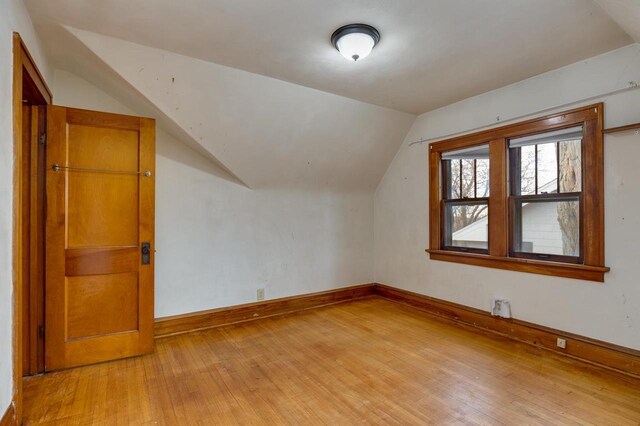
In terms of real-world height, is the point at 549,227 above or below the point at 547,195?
below

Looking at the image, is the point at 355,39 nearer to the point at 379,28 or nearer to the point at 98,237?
the point at 379,28

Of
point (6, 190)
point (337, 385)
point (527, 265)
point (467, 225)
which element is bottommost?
point (337, 385)

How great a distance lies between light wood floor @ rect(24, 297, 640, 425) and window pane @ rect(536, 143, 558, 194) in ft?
4.84

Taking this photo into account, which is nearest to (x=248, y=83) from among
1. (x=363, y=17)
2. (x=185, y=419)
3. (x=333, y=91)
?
(x=333, y=91)

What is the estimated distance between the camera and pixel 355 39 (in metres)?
2.19

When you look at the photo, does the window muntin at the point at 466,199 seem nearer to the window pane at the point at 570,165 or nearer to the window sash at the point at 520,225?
the window sash at the point at 520,225

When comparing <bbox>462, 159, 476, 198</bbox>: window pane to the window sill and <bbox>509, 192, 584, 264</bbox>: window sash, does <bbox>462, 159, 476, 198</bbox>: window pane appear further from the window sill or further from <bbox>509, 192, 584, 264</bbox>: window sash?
the window sill

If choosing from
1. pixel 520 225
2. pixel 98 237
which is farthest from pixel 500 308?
pixel 98 237

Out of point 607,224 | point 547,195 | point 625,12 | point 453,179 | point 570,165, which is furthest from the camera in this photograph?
point 453,179

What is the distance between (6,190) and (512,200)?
3.91m

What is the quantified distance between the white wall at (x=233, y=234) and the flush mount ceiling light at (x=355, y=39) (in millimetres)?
1974

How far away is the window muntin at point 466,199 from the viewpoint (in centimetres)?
360

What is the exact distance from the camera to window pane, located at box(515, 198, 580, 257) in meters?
2.87

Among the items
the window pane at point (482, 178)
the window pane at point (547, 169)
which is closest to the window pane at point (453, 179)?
the window pane at point (482, 178)
